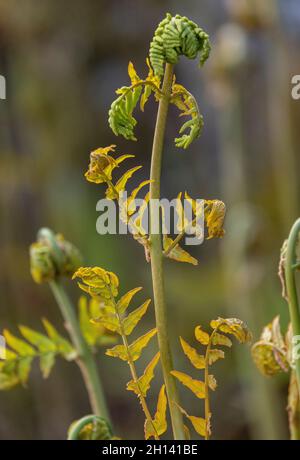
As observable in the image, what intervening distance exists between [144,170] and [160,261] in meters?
2.18

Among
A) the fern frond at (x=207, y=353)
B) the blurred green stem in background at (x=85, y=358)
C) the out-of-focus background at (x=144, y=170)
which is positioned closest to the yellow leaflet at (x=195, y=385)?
the fern frond at (x=207, y=353)

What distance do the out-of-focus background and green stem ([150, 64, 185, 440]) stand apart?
97 centimetres

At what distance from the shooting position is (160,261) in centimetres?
45

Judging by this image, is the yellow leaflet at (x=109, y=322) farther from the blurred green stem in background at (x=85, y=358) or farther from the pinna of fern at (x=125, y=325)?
the blurred green stem in background at (x=85, y=358)

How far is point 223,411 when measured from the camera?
1793 millimetres

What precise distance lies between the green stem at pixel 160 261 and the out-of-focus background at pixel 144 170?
97 centimetres

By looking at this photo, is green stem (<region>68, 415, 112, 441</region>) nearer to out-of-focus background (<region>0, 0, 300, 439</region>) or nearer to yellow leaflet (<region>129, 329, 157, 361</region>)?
yellow leaflet (<region>129, 329, 157, 361</region>)

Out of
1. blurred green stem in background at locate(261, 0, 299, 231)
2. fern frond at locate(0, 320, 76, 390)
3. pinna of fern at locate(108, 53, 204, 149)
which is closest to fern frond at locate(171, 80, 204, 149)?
pinna of fern at locate(108, 53, 204, 149)

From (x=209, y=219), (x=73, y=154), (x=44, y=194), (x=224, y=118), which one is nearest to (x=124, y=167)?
(x=73, y=154)

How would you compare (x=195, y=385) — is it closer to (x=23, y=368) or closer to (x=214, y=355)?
(x=214, y=355)

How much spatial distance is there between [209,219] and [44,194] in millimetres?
1761

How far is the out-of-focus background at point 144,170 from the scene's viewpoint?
1629 millimetres

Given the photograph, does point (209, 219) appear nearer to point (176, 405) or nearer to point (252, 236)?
point (176, 405)

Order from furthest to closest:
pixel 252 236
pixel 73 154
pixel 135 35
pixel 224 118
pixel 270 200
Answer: pixel 135 35 → pixel 73 154 → pixel 270 200 → pixel 224 118 → pixel 252 236
